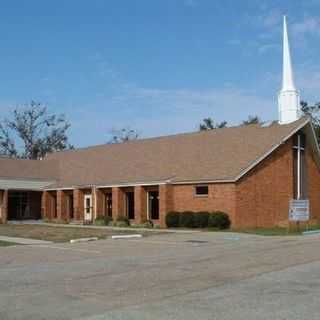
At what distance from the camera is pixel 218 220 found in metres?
31.7

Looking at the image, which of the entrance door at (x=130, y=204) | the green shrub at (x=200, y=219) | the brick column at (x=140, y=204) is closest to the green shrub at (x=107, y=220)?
the entrance door at (x=130, y=204)

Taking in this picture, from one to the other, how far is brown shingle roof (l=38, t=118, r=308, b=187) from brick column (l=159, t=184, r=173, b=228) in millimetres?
611

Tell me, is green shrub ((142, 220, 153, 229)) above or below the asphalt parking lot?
above

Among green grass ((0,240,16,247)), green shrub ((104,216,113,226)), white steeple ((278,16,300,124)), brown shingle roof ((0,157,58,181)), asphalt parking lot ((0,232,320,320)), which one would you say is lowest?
asphalt parking lot ((0,232,320,320))

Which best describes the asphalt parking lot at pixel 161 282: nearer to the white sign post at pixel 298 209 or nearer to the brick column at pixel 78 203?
the white sign post at pixel 298 209

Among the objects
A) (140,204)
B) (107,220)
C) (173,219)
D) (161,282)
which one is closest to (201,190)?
(173,219)

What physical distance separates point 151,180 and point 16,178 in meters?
13.1

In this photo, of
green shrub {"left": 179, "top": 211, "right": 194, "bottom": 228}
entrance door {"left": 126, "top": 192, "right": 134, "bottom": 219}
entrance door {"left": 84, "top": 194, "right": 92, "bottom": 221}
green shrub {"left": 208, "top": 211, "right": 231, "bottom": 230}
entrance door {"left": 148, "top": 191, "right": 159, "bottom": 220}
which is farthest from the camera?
entrance door {"left": 84, "top": 194, "right": 92, "bottom": 221}

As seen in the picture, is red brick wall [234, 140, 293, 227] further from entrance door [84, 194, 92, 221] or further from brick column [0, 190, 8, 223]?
brick column [0, 190, 8, 223]

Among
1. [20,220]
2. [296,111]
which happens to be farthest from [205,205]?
[20,220]

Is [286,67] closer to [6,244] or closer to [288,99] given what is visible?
[288,99]

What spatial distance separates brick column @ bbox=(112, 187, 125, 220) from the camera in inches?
1494

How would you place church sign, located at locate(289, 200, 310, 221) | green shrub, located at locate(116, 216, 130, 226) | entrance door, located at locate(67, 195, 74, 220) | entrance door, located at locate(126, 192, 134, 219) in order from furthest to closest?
entrance door, located at locate(67, 195, 74, 220) < entrance door, located at locate(126, 192, 134, 219) < green shrub, located at locate(116, 216, 130, 226) < church sign, located at locate(289, 200, 310, 221)

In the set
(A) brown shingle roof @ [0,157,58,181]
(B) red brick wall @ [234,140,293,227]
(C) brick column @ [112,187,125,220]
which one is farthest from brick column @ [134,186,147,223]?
(A) brown shingle roof @ [0,157,58,181]
